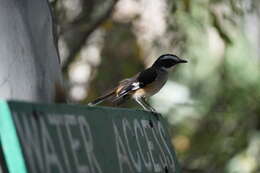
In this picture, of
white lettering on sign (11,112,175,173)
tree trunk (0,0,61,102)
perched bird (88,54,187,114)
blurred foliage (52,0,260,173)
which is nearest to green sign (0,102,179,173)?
white lettering on sign (11,112,175,173)

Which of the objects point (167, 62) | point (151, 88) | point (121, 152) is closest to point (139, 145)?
point (121, 152)

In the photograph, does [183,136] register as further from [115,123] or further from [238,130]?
[115,123]

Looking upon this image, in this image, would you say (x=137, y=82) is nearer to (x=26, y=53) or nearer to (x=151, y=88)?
(x=151, y=88)

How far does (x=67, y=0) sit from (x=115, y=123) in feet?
16.8

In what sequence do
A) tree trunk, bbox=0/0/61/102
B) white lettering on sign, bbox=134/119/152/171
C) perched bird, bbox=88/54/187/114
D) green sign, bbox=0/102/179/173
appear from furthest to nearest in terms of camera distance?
perched bird, bbox=88/54/187/114 < white lettering on sign, bbox=134/119/152/171 < tree trunk, bbox=0/0/61/102 < green sign, bbox=0/102/179/173

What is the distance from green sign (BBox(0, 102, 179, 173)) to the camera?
7.40 feet

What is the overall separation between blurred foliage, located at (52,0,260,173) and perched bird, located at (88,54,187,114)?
1.54 ft

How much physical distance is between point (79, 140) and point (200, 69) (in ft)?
24.7

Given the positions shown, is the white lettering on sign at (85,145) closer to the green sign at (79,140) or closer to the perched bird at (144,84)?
the green sign at (79,140)

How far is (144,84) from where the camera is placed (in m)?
6.95

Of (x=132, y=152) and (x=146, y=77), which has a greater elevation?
(x=146, y=77)

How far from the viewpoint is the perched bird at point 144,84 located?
6716mm

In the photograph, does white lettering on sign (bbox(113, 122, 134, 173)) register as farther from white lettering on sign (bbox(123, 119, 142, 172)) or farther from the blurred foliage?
the blurred foliage

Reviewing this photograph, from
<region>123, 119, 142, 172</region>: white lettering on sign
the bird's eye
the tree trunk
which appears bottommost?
<region>123, 119, 142, 172</region>: white lettering on sign
